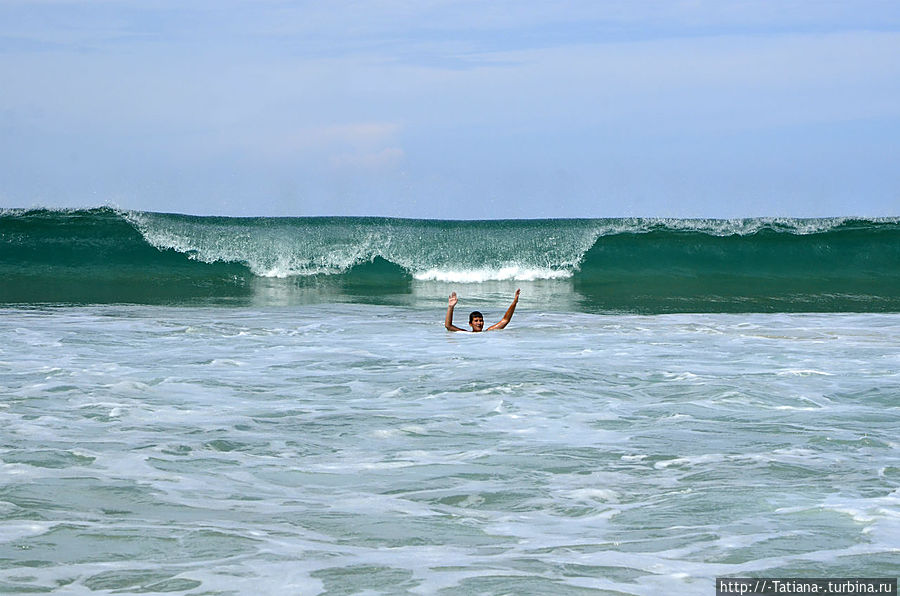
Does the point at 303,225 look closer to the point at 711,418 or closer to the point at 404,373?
the point at 404,373

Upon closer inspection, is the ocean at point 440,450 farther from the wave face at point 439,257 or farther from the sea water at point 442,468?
the wave face at point 439,257

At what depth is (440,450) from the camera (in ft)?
20.1

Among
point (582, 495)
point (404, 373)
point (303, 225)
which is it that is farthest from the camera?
point (303, 225)

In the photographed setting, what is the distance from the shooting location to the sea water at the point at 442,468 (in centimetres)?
412

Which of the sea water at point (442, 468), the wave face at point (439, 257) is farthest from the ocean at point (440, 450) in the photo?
the wave face at point (439, 257)

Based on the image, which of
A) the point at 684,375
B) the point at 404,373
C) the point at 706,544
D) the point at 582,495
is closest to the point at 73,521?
the point at 582,495

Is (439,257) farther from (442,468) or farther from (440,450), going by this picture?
(442,468)

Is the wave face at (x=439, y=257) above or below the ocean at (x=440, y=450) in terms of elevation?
above

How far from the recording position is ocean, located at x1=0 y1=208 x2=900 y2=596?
4.16 meters

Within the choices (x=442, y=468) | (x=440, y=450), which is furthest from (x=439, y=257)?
(x=442, y=468)

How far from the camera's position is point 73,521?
15.2ft

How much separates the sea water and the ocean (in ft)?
0.07

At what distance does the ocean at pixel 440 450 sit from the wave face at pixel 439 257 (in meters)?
5.28

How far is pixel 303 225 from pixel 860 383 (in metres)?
23.0
